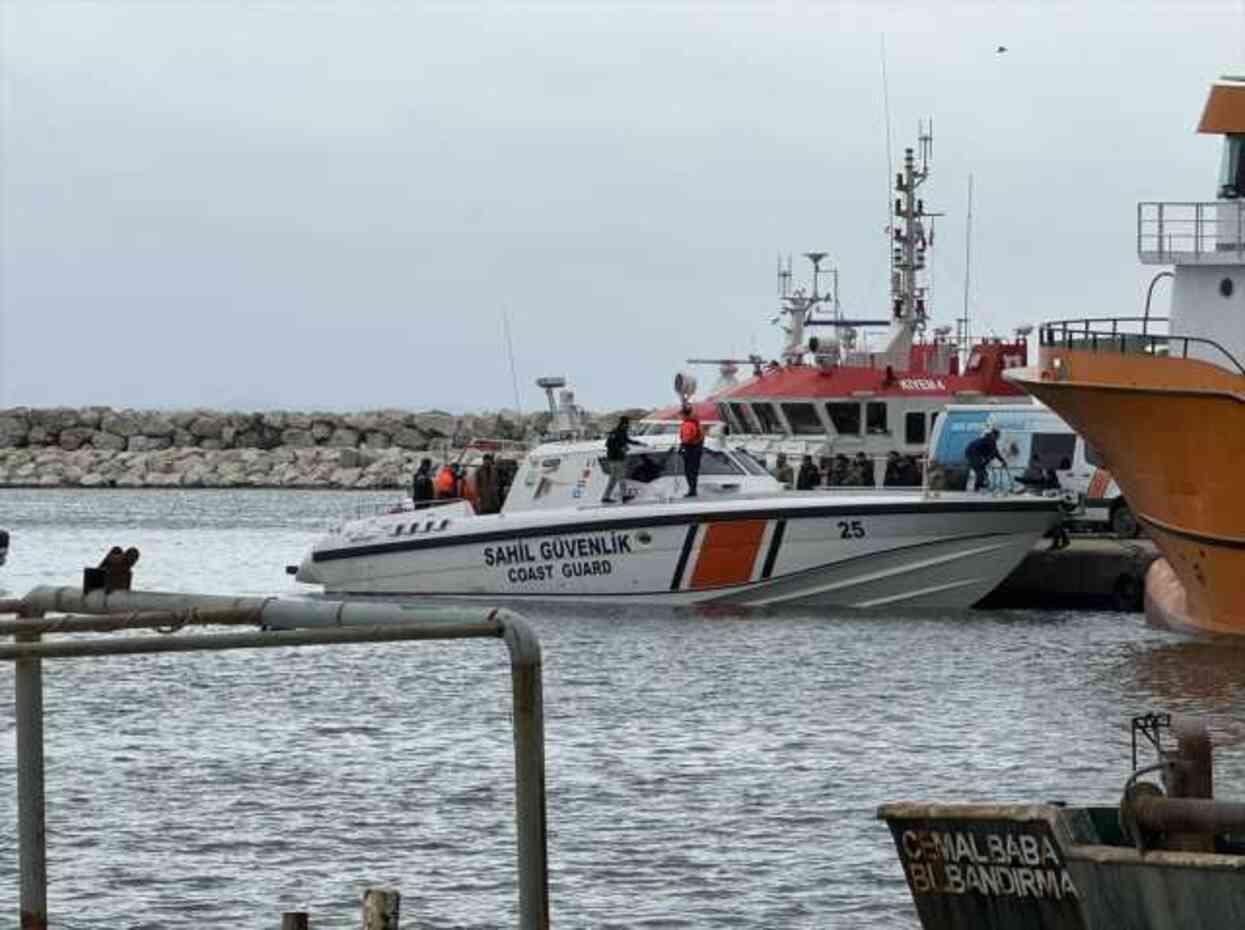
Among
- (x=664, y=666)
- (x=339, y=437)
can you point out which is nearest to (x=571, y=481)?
(x=664, y=666)

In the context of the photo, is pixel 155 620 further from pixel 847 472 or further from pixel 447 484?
pixel 847 472

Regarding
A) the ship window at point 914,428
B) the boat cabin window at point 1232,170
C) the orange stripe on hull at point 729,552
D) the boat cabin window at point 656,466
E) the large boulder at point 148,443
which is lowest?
the orange stripe on hull at point 729,552

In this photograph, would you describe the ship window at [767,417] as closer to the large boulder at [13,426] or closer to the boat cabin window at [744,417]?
the boat cabin window at [744,417]

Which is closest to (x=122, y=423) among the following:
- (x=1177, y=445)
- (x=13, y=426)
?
(x=13, y=426)

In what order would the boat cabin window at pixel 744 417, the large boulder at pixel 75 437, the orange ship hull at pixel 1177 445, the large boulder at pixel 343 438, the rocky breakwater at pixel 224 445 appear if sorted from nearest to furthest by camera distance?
the orange ship hull at pixel 1177 445 → the boat cabin window at pixel 744 417 → the rocky breakwater at pixel 224 445 → the large boulder at pixel 343 438 → the large boulder at pixel 75 437

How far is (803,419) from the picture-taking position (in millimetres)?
44031

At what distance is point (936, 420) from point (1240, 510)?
14.5 metres

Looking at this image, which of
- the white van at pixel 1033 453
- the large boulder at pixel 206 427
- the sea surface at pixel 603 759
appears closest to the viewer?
the sea surface at pixel 603 759

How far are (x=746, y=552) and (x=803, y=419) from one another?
9107 mm

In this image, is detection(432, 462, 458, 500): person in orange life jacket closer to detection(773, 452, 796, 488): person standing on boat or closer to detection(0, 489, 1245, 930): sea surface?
detection(0, 489, 1245, 930): sea surface

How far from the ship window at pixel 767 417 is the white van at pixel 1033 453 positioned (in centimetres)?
272

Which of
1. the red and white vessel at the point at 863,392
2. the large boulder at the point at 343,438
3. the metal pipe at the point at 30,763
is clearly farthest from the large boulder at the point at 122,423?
the metal pipe at the point at 30,763

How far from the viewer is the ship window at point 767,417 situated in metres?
44.2

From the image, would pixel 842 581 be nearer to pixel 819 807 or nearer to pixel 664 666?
pixel 664 666
